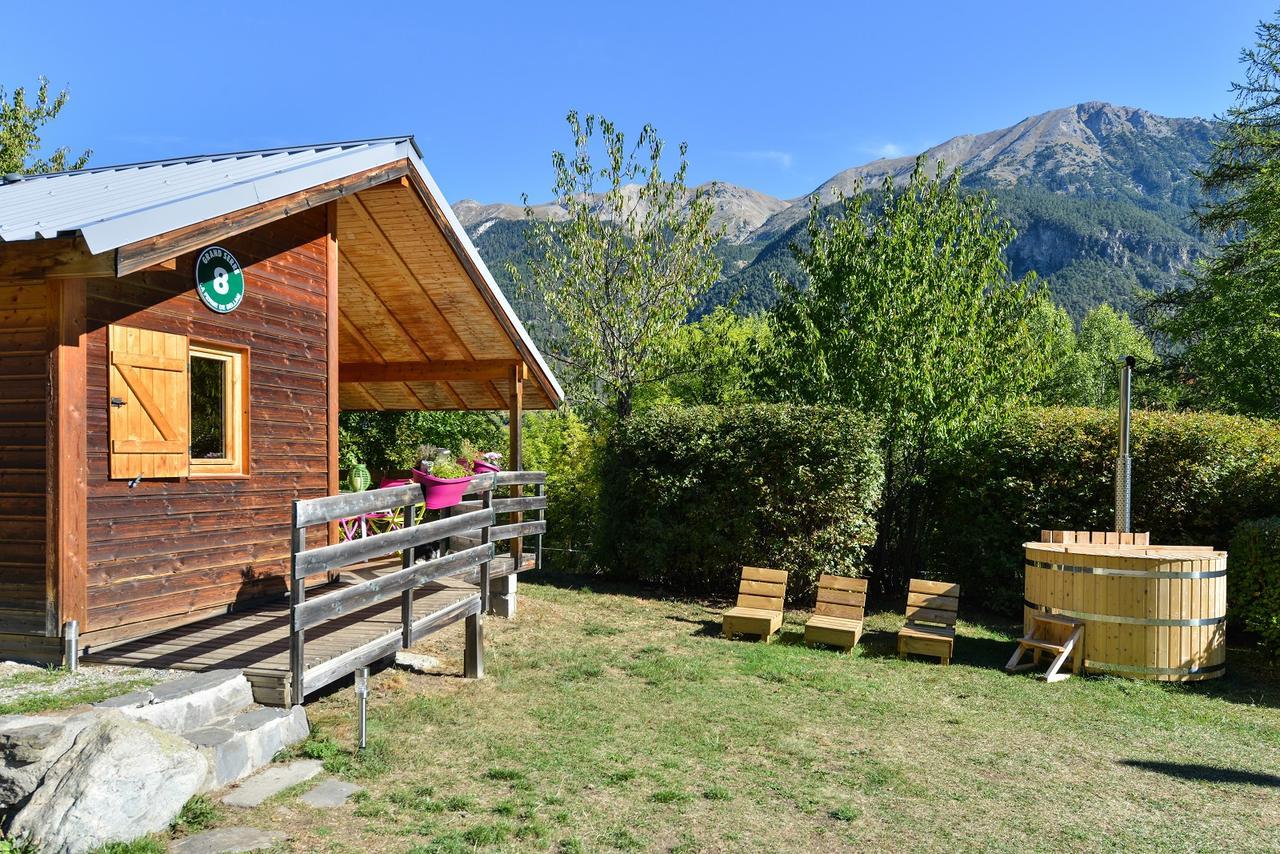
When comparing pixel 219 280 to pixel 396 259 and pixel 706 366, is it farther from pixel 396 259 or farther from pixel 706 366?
pixel 706 366

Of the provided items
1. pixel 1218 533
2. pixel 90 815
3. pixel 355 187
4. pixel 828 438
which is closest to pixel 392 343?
pixel 355 187

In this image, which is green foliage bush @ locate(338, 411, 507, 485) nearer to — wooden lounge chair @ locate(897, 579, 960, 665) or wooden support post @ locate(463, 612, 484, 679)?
wooden support post @ locate(463, 612, 484, 679)

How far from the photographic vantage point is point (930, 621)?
35.4 ft

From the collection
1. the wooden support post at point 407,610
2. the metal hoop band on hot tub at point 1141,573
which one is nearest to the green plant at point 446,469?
the wooden support post at point 407,610

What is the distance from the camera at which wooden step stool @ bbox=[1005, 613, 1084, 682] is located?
31.6 ft

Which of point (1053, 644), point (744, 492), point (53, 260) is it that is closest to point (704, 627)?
point (744, 492)

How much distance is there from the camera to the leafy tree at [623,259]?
20094 mm

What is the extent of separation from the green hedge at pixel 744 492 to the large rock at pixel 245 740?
8.34 m

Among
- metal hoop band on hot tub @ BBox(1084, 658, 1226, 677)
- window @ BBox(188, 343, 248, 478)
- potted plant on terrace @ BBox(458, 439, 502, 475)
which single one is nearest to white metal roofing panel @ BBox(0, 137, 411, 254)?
window @ BBox(188, 343, 248, 478)

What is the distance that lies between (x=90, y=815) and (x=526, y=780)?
256cm

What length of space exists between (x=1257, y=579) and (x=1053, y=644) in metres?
2.92

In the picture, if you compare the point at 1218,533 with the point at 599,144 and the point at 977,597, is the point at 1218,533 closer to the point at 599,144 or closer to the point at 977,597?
the point at 977,597

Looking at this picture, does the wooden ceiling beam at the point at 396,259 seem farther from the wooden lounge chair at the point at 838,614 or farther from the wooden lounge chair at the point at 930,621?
the wooden lounge chair at the point at 930,621

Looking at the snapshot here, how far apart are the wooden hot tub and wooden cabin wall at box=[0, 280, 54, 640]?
1002 centimetres
